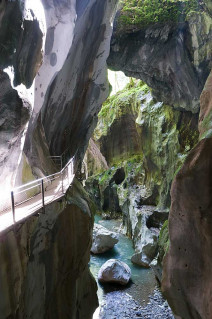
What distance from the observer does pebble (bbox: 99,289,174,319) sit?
11.8m

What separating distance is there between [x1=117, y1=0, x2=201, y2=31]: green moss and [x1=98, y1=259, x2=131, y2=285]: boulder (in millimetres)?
14583

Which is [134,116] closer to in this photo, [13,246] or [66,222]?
[66,222]

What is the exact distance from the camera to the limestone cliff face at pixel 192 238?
605 cm

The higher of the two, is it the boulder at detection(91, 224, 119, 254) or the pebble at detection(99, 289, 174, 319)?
the boulder at detection(91, 224, 119, 254)

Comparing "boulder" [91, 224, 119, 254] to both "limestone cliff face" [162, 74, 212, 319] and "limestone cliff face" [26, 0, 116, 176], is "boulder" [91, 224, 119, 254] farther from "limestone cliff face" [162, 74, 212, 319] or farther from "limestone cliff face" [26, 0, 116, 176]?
"limestone cliff face" [162, 74, 212, 319]

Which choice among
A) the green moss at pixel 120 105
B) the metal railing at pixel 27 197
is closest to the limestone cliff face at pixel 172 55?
the green moss at pixel 120 105

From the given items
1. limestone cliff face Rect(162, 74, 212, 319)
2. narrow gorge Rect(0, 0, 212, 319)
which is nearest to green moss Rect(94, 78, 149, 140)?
narrow gorge Rect(0, 0, 212, 319)

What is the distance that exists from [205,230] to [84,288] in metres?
6.67

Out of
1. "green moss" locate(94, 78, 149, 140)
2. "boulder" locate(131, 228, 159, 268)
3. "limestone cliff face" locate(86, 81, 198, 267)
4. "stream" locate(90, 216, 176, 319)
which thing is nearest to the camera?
"stream" locate(90, 216, 176, 319)

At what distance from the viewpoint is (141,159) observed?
89.9 ft

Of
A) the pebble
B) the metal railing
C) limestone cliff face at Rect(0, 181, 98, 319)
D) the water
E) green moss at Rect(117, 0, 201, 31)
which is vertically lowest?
the water

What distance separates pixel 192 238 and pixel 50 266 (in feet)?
14.5

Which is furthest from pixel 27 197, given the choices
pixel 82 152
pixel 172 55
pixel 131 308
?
pixel 172 55

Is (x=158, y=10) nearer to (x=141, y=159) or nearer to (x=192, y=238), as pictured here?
(x=192, y=238)
